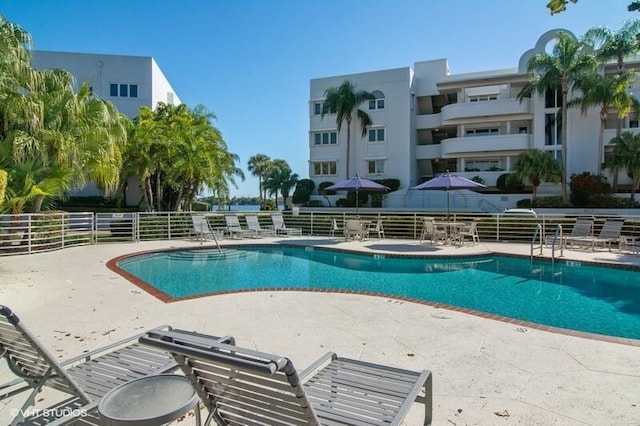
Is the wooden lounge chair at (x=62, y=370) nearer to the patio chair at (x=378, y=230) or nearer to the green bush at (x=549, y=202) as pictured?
the patio chair at (x=378, y=230)

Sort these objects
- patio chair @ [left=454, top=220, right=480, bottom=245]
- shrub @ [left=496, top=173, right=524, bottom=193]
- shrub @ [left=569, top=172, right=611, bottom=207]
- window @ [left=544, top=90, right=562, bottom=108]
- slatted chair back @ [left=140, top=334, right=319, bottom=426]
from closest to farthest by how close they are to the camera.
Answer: slatted chair back @ [left=140, top=334, right=319, bottom=426]
patio chair @ [left=454, top=220, right=480, bottom=245]
shrub @ [left=569, top=172, right=611, bottom=207]
shrub @ [left=496, top=173, right=524, bottom=193]
window @ [left=544, top=90, right=562, bottom=108]

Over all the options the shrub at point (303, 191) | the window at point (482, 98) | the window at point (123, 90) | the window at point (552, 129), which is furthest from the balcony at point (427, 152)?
the window at point (123, 90)

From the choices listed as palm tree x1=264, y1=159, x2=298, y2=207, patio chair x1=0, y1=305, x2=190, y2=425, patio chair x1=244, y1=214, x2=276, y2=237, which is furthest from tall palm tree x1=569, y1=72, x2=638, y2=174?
palm tree x1=264, y1=159, x2=298, y2=207

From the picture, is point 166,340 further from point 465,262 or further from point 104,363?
point 465,262

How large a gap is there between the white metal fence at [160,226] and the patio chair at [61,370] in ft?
33.8

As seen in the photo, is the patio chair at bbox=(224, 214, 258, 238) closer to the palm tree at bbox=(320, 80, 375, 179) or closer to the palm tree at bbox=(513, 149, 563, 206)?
the palm tree at bbox=(320, 80, 375, 179)

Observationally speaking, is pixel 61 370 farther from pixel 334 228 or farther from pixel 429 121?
pixel 429 121

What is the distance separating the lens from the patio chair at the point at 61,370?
235 cm

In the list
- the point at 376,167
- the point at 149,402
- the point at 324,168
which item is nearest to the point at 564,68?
the point at 376,167

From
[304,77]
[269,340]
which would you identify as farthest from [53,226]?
[304,77]

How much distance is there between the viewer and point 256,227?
1658cm

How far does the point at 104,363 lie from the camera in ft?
9.54

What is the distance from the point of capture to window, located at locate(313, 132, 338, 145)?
1282 inches

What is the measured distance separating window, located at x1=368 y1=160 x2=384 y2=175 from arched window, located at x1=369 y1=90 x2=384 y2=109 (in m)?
4.26
